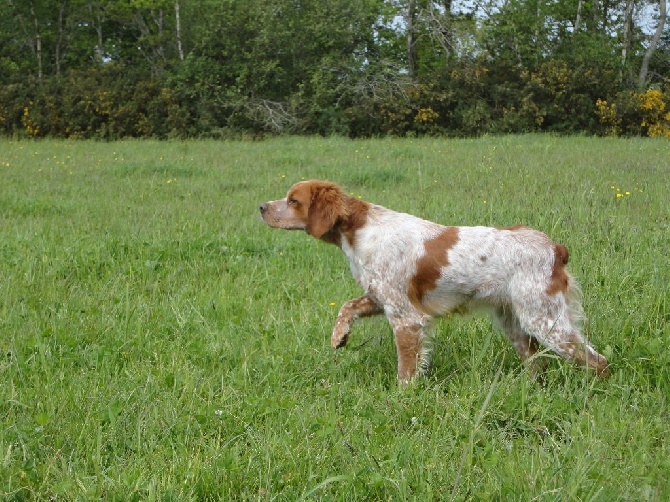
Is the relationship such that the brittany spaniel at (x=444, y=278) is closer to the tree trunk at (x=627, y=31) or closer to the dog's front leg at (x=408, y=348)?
the dog's front leg at (x=408, y=348)

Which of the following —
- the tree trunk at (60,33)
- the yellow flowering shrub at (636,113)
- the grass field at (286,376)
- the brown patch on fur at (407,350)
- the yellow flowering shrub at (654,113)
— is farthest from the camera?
the tree trunk at (60,33)

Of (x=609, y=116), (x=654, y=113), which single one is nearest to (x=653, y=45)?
(x=654, y=113)

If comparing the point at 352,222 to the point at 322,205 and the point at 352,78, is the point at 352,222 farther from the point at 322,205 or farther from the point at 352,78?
the point at 352,78

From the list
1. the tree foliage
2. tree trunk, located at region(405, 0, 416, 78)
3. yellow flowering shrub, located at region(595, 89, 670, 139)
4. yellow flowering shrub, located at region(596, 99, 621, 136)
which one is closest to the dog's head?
the tree foliage

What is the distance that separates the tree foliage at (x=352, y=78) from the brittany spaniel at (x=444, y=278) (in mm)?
18772

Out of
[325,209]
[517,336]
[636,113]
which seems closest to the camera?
[517,336]

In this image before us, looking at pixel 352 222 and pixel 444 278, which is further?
pixel 352 222

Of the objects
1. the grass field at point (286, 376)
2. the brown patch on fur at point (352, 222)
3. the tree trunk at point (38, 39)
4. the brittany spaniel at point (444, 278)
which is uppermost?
the tree trunk at point (38, 39)

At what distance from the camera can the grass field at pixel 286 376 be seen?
3010 millimetres

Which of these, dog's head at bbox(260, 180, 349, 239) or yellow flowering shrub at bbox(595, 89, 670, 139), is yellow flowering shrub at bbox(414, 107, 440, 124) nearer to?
yellow flowering shrub at bbox(595, 89, 670, 139)

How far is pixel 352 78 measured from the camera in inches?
968

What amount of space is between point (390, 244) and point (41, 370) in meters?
2.00

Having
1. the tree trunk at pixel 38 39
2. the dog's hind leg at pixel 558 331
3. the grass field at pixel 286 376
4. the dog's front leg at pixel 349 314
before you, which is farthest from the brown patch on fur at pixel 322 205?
the tree trunk at pixel 38 39

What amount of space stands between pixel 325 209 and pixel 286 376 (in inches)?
38.8
